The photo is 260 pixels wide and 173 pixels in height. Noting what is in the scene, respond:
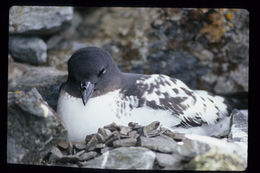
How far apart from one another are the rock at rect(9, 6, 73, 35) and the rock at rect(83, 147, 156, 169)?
173 centimetres

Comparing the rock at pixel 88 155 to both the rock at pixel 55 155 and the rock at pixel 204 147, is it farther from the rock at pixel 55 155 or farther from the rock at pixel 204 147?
the rock at pixel 204 147

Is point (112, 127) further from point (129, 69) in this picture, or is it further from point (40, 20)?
point (129, 69)

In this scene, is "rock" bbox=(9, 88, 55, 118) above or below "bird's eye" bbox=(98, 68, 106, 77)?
below

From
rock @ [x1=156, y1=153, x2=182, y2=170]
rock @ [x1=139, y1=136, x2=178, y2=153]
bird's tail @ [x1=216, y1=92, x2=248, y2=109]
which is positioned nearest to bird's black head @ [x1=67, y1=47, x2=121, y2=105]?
rock @ [x1=139, y1=136, x2=178, y2=153]

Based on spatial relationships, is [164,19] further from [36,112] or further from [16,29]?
[36,112]

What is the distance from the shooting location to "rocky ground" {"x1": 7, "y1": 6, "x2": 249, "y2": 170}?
7.69 feet

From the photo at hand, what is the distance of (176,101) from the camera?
305 centimetres

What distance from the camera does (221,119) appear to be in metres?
3.18

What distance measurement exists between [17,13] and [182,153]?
77.2 inches

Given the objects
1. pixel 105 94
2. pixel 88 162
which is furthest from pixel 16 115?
pixel 105 94

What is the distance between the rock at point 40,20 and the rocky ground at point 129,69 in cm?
1

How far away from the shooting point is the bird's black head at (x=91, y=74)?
281 centimetres

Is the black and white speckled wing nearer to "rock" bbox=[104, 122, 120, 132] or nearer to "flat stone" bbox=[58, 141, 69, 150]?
"rock" bbox=[104, 122, 120, 132]

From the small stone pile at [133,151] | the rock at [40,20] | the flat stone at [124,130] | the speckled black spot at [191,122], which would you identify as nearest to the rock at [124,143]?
the small stone pile at [133,151]
